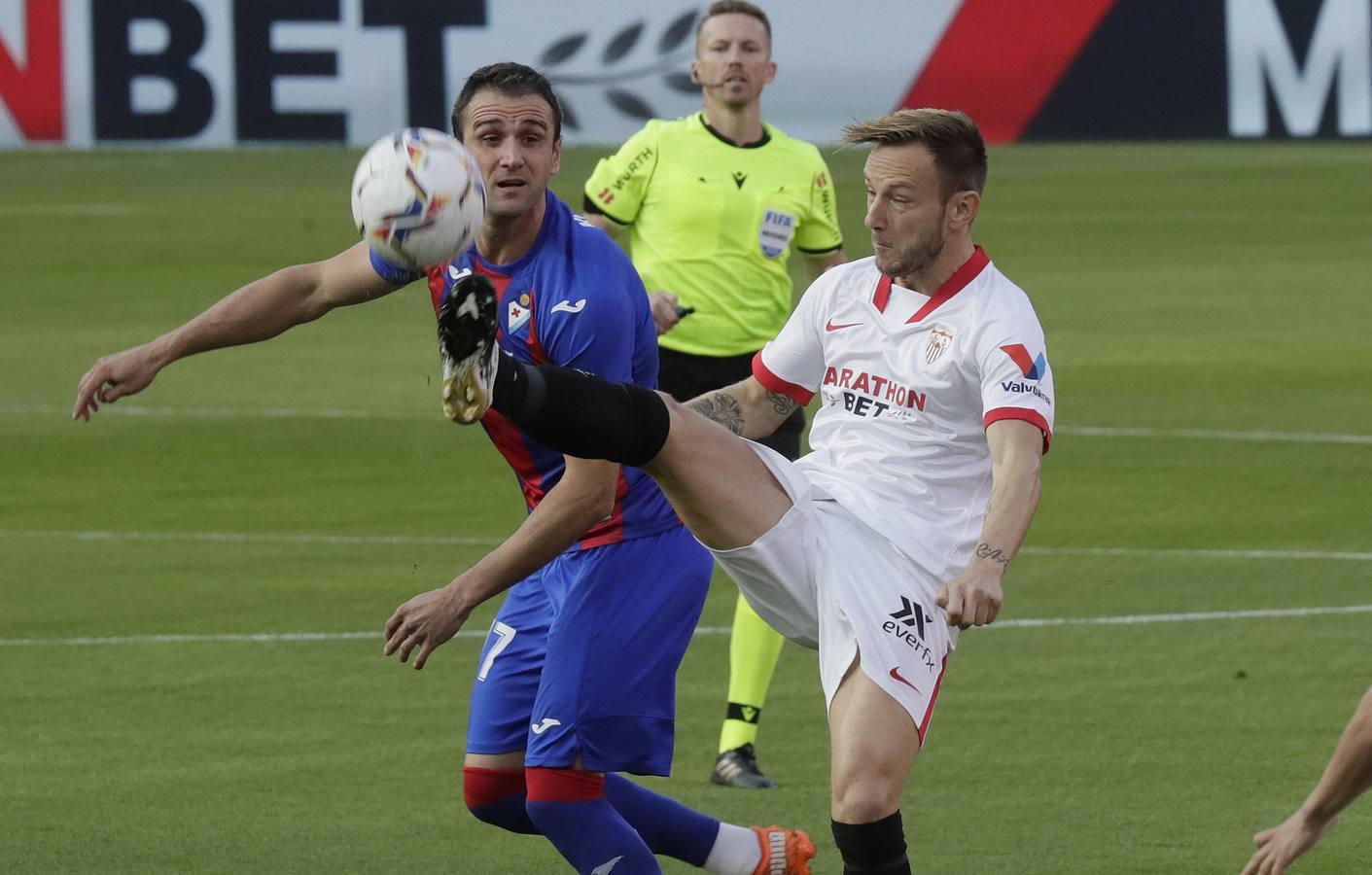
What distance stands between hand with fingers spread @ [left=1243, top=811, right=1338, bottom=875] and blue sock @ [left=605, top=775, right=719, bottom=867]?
2.04 metres

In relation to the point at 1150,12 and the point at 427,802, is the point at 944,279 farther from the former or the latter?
the point at 1150,12

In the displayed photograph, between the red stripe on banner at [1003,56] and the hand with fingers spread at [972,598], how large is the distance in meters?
29.7

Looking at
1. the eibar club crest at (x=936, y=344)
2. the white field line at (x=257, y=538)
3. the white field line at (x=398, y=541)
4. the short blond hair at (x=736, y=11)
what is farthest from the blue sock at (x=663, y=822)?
the white field line at (x=257, y=538)

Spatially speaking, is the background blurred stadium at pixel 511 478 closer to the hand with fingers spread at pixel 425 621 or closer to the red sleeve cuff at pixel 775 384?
the red sleeve cuff at pixel 775 384

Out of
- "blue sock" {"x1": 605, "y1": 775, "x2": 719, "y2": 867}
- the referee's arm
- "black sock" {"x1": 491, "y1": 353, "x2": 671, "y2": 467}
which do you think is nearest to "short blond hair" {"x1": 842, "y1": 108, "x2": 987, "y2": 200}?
"black sock" {"x1": 491, "y1": 353, "x2": 671, "y2": 467}

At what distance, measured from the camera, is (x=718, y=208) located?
10.4 metres

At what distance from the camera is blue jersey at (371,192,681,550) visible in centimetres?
625

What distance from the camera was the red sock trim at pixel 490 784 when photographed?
6566 mm

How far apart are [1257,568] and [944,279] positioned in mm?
6145

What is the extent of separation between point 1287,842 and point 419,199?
7.77 feet

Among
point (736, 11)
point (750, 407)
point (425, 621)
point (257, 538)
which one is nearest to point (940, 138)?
point (750, 407)

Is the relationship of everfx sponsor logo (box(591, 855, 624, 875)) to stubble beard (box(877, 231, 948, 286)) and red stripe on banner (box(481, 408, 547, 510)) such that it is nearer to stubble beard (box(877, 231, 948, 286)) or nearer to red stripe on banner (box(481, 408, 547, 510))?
red stripe on banner (box(481, 408, 547, 510))

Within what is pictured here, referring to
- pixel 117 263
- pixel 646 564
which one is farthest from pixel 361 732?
pixel 117 263

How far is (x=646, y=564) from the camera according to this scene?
657 centimetres
